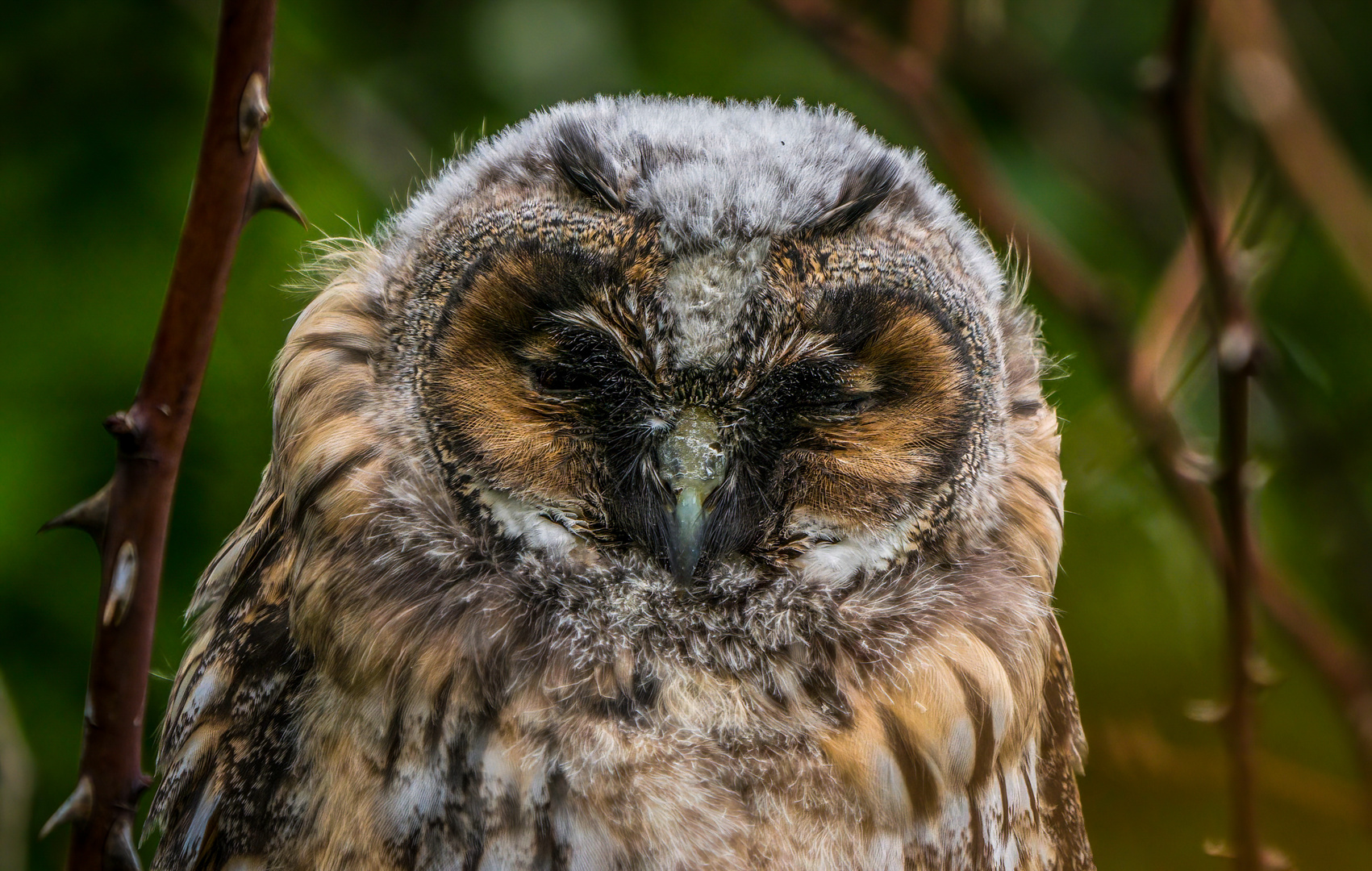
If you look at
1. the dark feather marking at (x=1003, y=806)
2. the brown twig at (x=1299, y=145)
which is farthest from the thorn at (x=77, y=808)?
the brown twig at (x=1299, y=145)

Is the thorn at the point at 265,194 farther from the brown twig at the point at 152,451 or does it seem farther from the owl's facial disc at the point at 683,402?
the owl's facial disc at the point at 683,402

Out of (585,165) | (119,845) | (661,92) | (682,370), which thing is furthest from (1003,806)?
(661,92)

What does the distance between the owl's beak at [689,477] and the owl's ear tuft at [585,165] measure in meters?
0.24

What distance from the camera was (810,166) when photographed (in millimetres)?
1366

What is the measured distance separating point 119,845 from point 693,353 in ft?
2.22

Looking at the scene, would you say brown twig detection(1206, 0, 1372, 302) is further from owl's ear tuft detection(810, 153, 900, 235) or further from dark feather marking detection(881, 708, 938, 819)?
dark feather marking detection(881, 708, 938, 819)

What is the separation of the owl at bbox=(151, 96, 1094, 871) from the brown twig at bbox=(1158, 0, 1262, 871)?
0.26 m

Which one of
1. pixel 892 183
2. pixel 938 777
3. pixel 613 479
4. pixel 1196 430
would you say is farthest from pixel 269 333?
pixel 1196 430

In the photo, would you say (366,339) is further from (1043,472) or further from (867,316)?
(1043,472)

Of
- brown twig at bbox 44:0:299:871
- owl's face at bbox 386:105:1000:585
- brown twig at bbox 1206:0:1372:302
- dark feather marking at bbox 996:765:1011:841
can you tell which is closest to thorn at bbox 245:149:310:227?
brown twig at bbox 44:0:299:871

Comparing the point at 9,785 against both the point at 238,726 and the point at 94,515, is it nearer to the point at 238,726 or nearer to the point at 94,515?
the point at 238,726

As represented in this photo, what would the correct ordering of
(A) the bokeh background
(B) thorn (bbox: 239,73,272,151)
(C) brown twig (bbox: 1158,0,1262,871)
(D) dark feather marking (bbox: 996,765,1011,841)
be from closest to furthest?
1. (B) thorn (bbox: 239,73,272,151)
2. (C) brown twig (bbox: 1158,0,1262,871)
3. (D) dark feather marking (bbox: 996,765,1011,841)
4. (A) the bokeh background

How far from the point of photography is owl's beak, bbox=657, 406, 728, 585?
1.29m

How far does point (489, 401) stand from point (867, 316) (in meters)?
0.41
